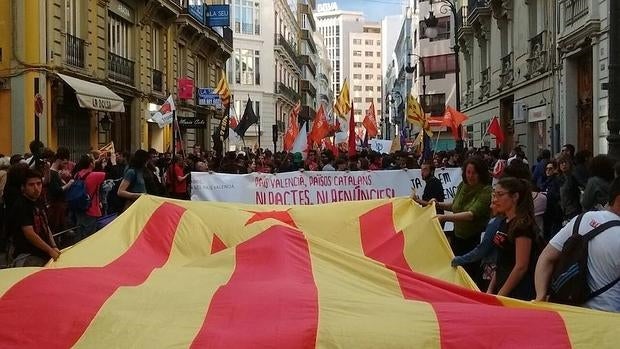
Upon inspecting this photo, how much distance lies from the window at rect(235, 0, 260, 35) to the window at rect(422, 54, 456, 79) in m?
15.7

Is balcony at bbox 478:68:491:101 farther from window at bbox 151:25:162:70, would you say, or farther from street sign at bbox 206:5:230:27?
window at bbox 151:25:162:70

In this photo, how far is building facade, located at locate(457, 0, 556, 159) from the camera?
77.7ft

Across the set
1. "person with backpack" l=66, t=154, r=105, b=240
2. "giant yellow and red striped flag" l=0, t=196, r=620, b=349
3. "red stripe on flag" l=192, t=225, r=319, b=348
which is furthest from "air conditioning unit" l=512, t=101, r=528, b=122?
"red stripe on flag" l=192, t=225, r=319, b=348

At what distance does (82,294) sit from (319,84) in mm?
126883

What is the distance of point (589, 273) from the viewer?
4.16 m

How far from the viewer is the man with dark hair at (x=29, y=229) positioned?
662cm

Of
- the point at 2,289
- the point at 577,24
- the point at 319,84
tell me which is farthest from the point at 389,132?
the point at 2,289

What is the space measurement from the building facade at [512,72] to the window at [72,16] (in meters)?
14.1

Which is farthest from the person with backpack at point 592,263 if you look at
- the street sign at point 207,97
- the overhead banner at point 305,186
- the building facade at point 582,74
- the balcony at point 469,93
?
the balcony at point 469,93

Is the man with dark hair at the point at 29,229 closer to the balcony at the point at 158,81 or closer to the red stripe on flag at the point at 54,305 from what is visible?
the red stripe on flag at the point at 54,305

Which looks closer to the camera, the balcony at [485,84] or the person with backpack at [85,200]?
the person with backpack at [85,200]

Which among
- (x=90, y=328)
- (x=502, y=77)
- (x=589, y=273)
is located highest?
(x=502, y=77)

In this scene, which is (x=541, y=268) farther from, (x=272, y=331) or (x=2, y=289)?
(x=2, y=289)

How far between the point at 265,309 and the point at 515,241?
6.31ft
